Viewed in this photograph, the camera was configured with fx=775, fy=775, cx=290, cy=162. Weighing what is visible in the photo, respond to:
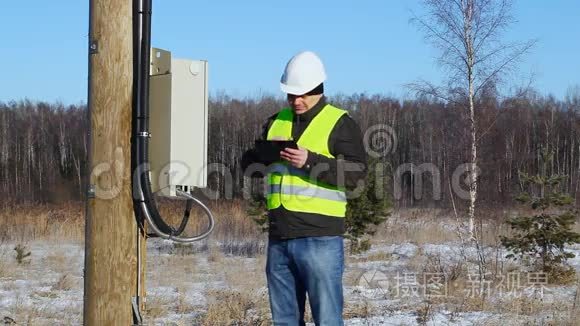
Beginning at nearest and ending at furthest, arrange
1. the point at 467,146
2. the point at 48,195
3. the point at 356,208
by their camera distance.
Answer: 1. the point at 356,208
2. the point at 467,146
3. the point at 48,195

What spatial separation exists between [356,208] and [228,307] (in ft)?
22.5

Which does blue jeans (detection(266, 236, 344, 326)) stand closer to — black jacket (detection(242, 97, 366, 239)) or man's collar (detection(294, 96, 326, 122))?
black jacket (detection(242, 97, 366, 239))

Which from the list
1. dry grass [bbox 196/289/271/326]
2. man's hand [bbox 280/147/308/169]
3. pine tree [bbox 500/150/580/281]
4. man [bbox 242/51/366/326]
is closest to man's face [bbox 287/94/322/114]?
man [bbox 242/51/366/326]

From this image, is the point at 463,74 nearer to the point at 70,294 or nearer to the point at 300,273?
the point at 70,294

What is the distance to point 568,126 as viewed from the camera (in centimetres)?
5094

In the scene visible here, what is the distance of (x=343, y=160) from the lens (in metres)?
4.07

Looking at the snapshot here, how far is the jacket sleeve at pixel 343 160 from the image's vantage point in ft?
13.1

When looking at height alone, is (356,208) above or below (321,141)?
below

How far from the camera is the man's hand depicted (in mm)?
3957

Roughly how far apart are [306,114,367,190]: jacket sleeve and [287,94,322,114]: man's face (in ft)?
0.59

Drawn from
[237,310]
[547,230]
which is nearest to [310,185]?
[237,310]

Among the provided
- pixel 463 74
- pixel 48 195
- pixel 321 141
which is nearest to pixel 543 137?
pixel 48 195

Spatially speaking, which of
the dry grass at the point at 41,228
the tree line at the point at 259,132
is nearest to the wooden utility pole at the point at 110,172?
the dry grass at the point at 41,228

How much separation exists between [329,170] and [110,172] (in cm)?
112
